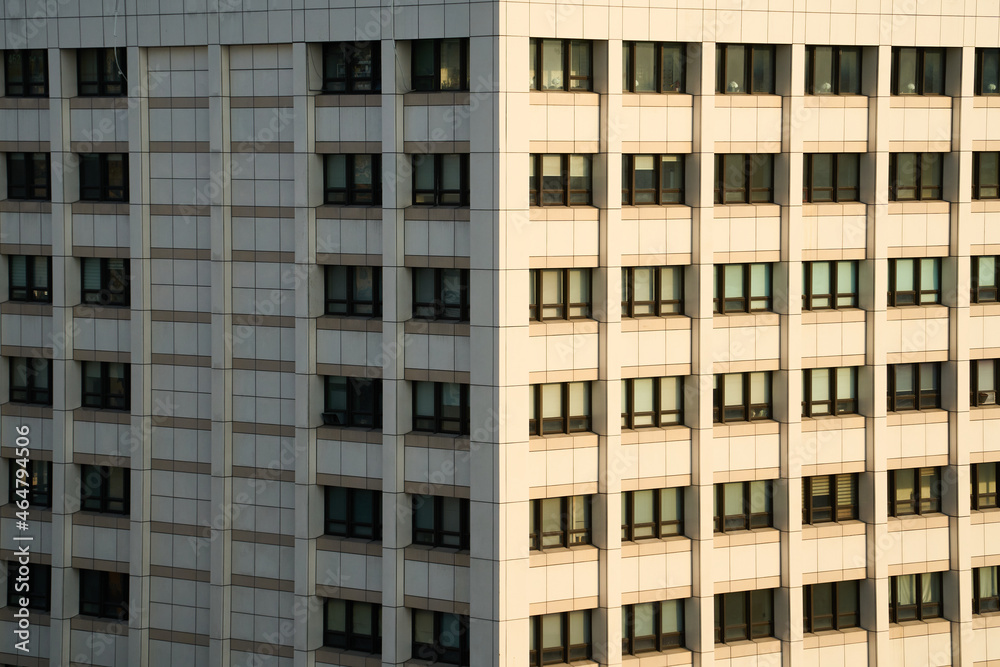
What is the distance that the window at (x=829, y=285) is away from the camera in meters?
44.3

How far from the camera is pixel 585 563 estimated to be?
4191 centimetres

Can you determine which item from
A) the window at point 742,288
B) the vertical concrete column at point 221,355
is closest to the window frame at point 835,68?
the window at point 742,288

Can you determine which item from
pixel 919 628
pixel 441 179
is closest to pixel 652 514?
pixel 919 628

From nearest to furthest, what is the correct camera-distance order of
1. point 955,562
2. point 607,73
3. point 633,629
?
point 607,73 < point 633,629 < point 955,562

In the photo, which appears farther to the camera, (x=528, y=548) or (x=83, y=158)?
(x=83, y=158)

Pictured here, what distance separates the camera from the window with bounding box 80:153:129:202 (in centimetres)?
4488

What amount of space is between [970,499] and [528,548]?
1559 cm

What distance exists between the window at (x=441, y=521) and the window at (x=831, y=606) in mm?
11552

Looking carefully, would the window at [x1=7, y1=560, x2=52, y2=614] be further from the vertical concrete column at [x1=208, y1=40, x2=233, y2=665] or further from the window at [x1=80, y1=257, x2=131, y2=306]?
the window at [x1=80, y1=257, x2=131, y2=306]

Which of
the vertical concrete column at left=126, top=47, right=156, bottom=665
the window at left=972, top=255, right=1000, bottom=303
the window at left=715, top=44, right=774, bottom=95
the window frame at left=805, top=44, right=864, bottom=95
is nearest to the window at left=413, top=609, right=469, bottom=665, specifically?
the vertical concrete column at left=126, top=47, right=156, bottom=665

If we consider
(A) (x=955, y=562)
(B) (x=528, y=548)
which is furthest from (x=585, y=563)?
(A) (x=955, y=562)

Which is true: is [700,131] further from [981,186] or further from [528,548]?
[528,548]

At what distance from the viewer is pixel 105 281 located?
4547 cm

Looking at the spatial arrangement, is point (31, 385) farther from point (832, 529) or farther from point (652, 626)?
point (832, 529)
